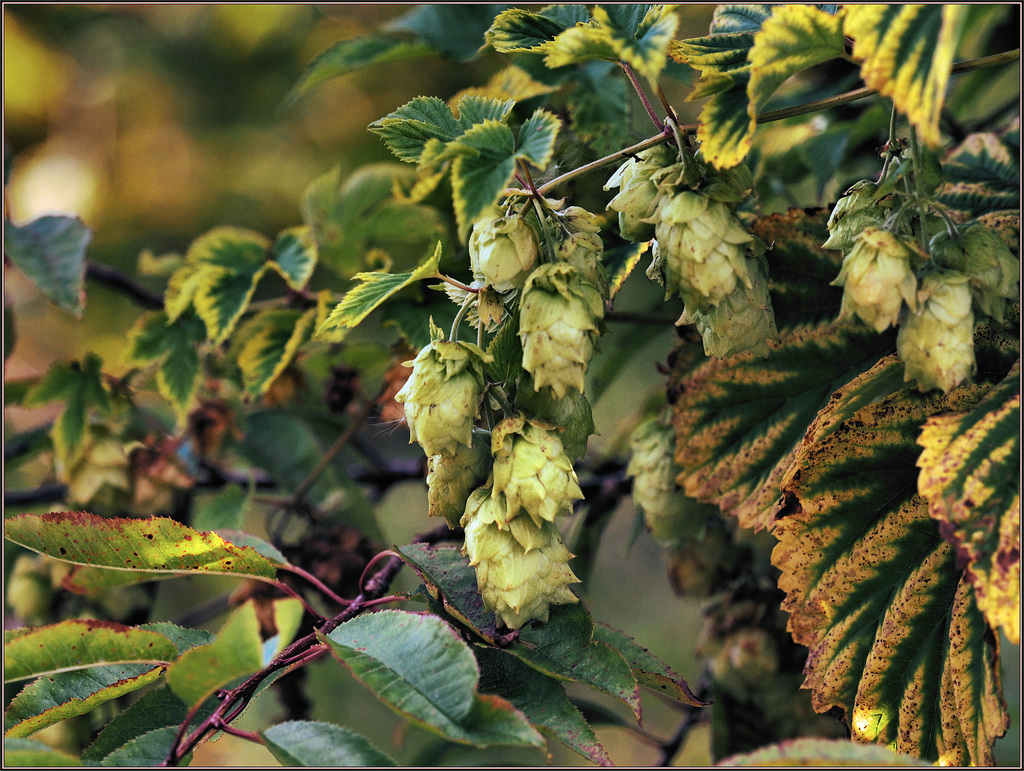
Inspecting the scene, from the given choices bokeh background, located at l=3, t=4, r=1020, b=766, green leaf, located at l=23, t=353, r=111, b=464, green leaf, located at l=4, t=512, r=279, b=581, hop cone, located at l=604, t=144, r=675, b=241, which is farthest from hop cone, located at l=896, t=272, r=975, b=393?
bokeh background, located at l=3, t=4, r=1020, b=766

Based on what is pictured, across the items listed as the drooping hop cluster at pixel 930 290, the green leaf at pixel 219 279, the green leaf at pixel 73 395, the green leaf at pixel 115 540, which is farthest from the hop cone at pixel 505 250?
the green leaf at pixel 73 395

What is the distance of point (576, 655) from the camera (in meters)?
0.64

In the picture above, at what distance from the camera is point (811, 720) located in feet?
3.63

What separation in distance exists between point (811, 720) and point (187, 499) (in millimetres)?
993

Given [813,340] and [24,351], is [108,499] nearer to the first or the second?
[813,340]

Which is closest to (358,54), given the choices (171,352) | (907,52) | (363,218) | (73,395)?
Answer: (363,218)

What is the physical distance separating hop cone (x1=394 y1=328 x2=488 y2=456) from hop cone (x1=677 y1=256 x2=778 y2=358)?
187 mm

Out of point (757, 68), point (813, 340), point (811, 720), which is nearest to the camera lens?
point (757, 68)

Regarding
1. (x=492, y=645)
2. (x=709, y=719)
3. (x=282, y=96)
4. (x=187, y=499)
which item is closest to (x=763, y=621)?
(x=709, y=719)

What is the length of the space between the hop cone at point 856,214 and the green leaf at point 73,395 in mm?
1033

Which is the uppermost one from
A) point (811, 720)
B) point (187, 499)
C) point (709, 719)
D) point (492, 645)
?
point (492, 645)

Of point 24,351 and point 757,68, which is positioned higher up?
point 757,68

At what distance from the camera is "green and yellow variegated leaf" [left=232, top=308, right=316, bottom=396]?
1.07m

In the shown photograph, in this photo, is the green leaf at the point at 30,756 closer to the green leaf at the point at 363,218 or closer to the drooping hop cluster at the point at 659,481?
the drooping hop cluster at the point at 659,481
